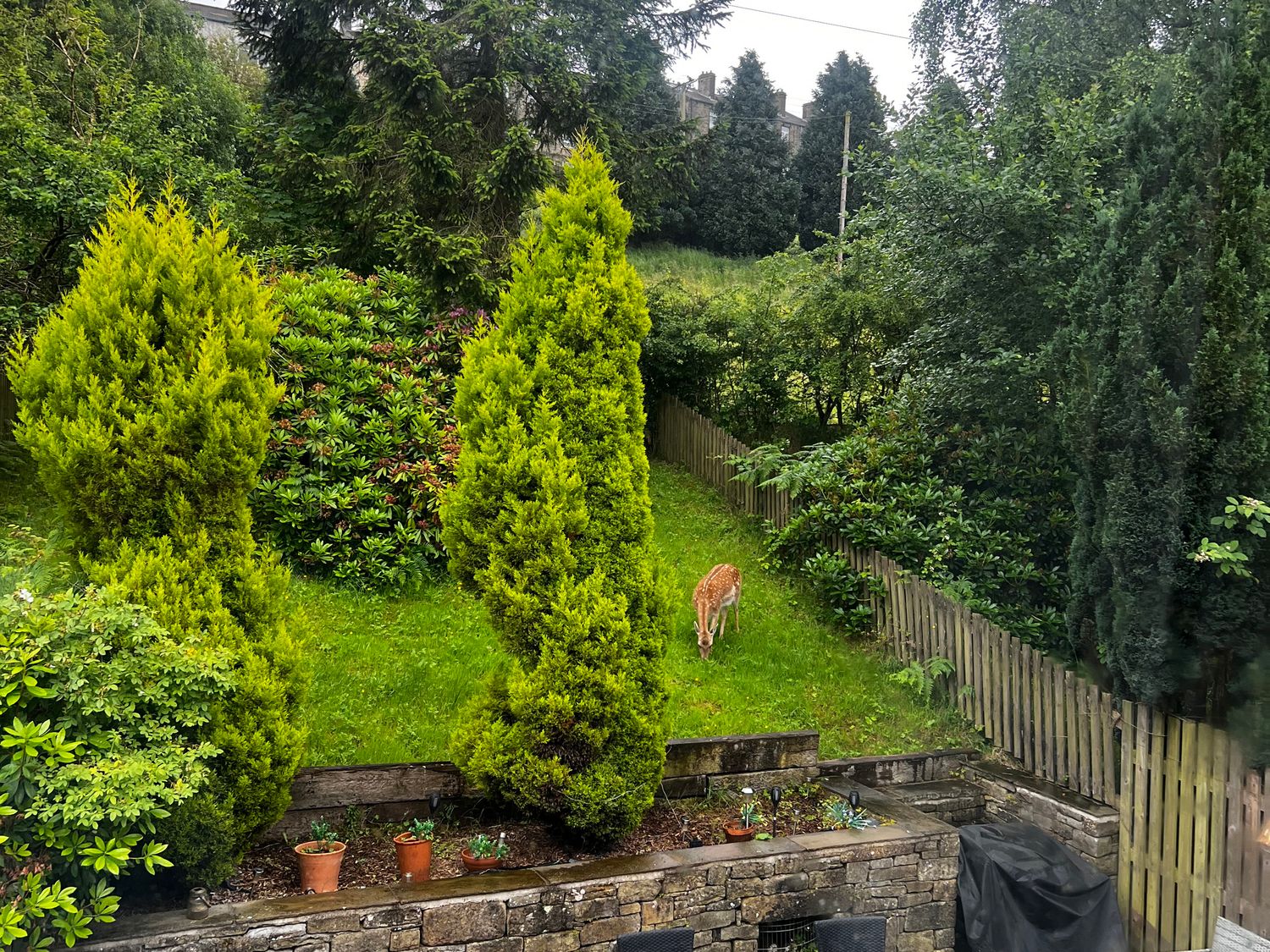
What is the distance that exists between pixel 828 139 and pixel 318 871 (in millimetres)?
23275

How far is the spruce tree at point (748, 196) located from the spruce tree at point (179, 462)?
20.8 m

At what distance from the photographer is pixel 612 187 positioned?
5.09 m

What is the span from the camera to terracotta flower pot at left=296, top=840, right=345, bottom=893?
4.21m

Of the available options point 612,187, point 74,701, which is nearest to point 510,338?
point 612,187

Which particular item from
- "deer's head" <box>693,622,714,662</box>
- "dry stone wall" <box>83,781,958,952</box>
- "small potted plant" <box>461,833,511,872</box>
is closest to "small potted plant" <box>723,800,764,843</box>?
"dry stone wall" <box>83,781,958,952</box>

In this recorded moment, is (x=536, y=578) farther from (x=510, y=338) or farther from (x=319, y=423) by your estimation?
(x=319, y=423)

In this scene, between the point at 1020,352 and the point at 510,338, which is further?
the point at 1020,352

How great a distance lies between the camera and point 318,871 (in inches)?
166

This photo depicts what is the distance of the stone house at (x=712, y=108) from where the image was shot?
25.2 meters

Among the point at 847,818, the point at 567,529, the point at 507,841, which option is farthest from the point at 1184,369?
the point at 507,841

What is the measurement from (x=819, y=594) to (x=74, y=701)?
692 cm

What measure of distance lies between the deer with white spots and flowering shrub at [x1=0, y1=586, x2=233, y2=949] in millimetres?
4538

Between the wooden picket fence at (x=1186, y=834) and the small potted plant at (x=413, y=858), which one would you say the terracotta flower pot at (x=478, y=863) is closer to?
the small potted plant at (x=413, y=858)

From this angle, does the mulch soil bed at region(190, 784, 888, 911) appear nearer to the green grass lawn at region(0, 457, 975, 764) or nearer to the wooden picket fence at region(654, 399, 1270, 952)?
the green grass lawn at region(0, 457, 975, 764)
